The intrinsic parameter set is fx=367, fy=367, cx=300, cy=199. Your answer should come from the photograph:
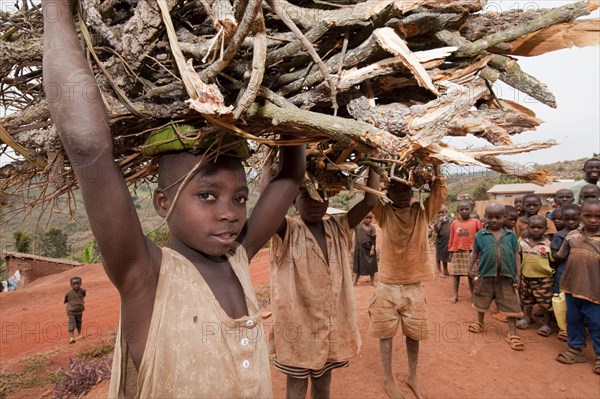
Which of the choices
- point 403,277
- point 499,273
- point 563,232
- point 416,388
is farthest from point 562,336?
point 403,277

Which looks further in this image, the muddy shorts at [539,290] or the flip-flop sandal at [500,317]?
the flip-flop sandal at [500,317]

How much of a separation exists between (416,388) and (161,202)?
143 inches

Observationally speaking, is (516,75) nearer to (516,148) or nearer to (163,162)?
(516,148)

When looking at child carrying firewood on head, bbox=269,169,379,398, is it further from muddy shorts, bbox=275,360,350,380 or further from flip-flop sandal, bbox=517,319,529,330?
flip-flop sandal, bbox=517,319,529,330

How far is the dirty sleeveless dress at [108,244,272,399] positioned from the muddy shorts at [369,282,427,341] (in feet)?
9.00

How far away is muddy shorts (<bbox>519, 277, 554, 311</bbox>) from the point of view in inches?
215

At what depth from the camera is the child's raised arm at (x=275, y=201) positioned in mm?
1772

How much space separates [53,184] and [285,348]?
2040 mm

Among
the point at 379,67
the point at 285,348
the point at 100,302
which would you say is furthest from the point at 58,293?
the point at 379,67

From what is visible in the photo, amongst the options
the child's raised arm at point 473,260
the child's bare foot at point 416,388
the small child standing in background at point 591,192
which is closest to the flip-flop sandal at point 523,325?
the child's raised arm at point 473,260

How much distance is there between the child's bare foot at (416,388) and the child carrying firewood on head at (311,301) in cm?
136

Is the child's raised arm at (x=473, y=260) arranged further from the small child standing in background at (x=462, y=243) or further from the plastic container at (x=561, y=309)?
the plastic container at (x=561, y=309)

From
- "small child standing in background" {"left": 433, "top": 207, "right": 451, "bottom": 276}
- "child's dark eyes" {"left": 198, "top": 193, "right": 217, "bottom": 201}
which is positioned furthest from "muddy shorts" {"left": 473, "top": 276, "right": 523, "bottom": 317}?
"child's dark eyes" {"left": 198, "top": 193, "right": 217, "bottom": 201}

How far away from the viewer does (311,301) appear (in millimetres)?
2836
